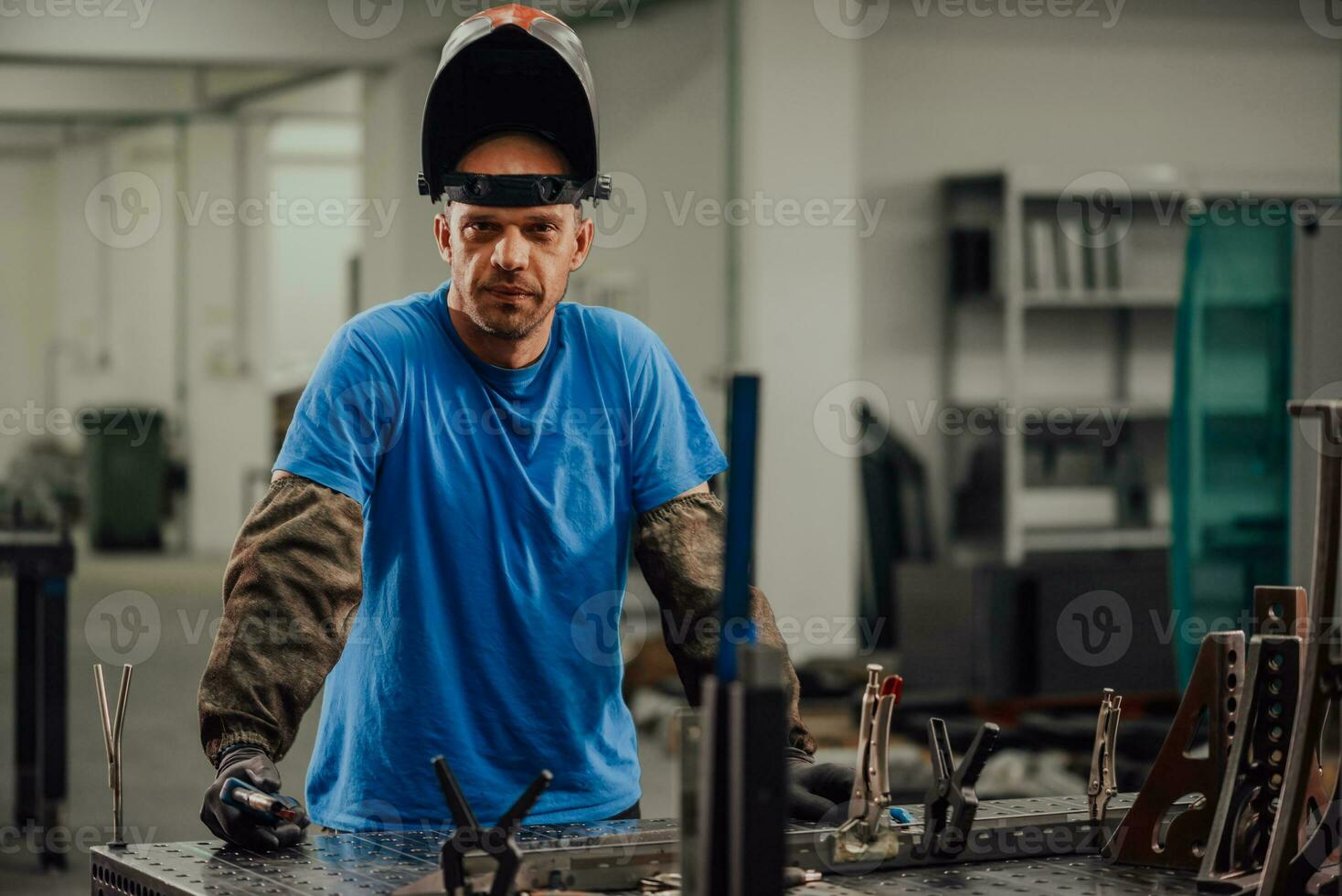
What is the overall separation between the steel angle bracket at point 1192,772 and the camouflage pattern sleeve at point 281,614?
755 mm

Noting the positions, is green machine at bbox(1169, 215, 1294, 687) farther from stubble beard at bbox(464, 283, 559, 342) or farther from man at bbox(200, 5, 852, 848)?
stubble beard at bbox(464, 283, 559, 342)

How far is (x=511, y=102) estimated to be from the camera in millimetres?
1765

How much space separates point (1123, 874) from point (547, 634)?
2.08ft

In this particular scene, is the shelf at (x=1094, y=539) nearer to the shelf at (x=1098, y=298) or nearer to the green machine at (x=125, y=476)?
the shelf at (x=1098, y=298)

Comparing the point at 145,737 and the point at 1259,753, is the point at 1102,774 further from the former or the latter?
the point at 145,737

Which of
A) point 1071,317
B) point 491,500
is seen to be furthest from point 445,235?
point 1071,317

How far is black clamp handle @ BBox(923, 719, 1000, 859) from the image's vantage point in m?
1.46

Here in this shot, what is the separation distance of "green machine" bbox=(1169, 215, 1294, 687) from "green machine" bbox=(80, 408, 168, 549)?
3884 mm

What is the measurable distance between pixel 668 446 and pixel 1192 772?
2.20 ft

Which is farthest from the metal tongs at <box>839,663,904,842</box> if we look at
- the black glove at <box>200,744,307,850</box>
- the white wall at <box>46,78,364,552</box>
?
the white wall at <box>46,78,364,552</box>

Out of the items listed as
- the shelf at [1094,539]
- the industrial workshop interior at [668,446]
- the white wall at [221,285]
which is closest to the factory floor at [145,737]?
the industrial workshop interior at [668,446]

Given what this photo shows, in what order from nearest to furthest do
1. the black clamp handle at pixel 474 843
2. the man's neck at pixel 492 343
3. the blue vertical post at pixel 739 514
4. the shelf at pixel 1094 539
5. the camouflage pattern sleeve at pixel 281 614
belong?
the blue vertical post at pixel 739 514
the black clamp handle at pixel 474 843
the camouflage pattern sleeve at pixel 281 614
the man's neck at pixel 492 343
the shelf at pixel 1094 539

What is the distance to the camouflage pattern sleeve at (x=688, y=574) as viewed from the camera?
180 cm

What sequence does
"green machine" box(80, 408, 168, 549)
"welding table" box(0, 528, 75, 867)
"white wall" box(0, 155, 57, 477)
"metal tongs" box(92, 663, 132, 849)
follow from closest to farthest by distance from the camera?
1. "metal tongs" box(92, 663, 132, 849)
2. "welding table" box(0, 528, 75, 867)
3. "white wall" box(0, 155, 57, 477)
4. "green machine" box(80, 408, 168, 549)
